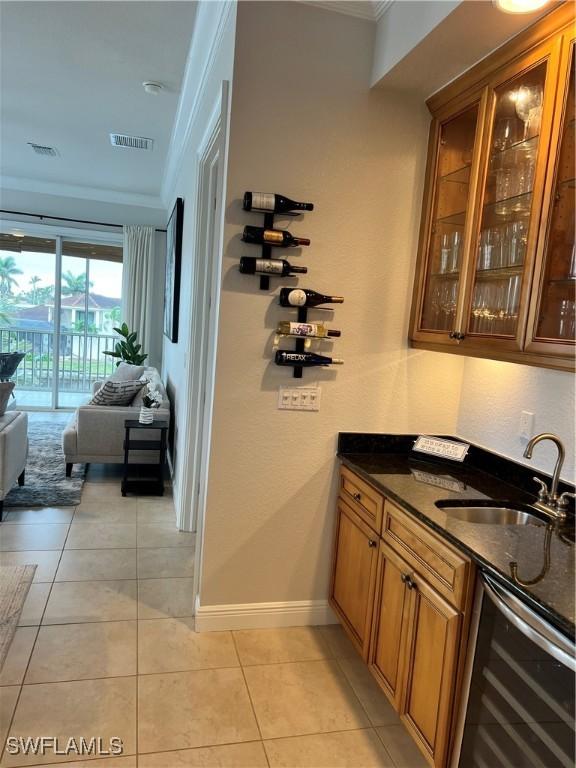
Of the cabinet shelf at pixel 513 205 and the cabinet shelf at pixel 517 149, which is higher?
the cabinet shelf at pixel 517 149

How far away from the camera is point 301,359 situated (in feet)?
7.82

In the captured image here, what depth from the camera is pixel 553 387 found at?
6.68ft

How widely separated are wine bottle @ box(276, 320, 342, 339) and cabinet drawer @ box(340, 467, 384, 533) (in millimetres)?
651

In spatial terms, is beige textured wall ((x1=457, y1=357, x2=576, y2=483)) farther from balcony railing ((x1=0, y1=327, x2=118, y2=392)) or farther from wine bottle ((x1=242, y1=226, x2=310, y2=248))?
balcony railing ((x1=0, y1=327, x2=118, y2=392))

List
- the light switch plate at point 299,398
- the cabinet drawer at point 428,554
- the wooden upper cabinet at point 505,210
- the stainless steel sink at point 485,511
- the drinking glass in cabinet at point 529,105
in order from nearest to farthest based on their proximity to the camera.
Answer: the cabinet drawer at point 428,554
the wooden upper cabinet at point 505,210
the drinking glass in cabinet at point 529,105
the stainless steel sink at point 485,511
the light switch plate at point 299,398

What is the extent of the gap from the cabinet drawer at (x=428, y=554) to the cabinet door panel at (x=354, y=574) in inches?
7.5

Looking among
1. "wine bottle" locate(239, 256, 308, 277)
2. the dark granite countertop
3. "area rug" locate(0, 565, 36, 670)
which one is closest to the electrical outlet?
the dark granite countertop

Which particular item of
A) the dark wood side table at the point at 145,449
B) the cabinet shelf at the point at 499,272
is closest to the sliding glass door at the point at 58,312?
the dark wood side table at the point at 145,449

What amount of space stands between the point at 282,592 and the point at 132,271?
222 inches

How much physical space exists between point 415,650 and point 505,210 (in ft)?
5.31

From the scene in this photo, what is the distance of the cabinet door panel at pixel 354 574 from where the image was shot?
218 centimetres

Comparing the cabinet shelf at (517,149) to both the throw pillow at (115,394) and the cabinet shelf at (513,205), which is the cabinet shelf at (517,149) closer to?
the cabinet shelf at (513,205)

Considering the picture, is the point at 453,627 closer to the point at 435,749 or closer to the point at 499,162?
the point at 435,749

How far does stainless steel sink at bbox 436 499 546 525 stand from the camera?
6.35ft
